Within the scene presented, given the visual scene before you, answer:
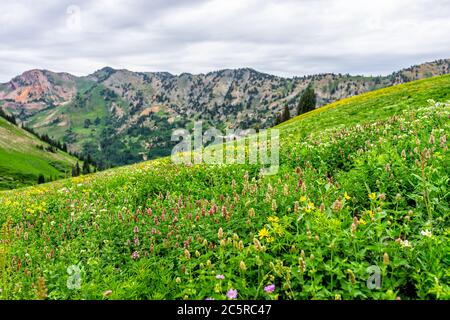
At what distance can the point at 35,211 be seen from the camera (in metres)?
10.1

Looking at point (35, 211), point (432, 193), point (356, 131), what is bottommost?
point (35, 211)

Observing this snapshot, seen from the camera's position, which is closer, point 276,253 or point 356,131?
point 276,253

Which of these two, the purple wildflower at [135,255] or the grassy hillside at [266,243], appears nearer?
the grassy hillside at [266,243]

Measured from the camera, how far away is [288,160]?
37.5 ft

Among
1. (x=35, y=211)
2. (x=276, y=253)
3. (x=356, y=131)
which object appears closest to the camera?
(x=276, y=253)

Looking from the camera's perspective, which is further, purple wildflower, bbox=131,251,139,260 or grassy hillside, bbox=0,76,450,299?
purple wildflower, bbox=131,251,139,260

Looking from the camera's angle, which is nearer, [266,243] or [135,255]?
[266,243]

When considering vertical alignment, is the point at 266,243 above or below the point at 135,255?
above

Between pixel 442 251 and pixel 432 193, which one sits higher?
pixel 432 193

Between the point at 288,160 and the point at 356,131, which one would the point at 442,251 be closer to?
the point at 288,160

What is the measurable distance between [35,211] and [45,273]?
556 centimetres
